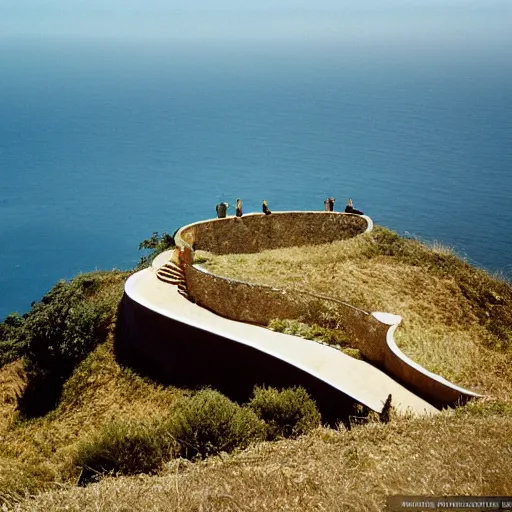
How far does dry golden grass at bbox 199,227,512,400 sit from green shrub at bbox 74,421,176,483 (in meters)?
6.75

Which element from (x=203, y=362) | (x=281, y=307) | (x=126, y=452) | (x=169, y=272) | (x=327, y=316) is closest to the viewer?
(x=126, y=452)

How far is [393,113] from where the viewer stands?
549ft

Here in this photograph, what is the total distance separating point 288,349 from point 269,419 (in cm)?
341

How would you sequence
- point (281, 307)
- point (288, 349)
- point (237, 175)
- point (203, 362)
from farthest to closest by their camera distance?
point (237, 175) → point (281, 307) → point (203, 362) → point (288, 349)

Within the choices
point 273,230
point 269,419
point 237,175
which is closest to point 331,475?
point 269,419

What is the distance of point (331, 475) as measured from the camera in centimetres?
919

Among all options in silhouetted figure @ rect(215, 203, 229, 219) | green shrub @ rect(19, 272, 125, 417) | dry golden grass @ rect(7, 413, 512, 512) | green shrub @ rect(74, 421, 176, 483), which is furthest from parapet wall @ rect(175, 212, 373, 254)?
dry golden grass @ rect(7, 413, 512, 512)

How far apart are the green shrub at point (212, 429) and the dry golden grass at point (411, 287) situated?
4.98 meters

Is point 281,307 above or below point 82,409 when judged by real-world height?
above

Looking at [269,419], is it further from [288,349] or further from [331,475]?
[331,475]

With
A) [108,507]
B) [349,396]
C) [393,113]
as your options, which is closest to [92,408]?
[349,396]

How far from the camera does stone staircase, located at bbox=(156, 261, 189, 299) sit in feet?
68.6

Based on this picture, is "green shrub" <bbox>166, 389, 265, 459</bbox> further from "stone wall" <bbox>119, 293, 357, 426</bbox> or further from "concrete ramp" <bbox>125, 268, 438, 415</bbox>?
"concrete ramp" <bbox>125, 268, 438, 415</bbox>

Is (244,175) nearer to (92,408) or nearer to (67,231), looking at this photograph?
(67,231)
